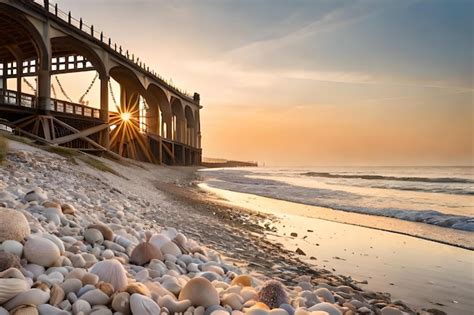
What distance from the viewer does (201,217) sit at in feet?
23.2

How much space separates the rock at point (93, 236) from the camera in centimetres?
333

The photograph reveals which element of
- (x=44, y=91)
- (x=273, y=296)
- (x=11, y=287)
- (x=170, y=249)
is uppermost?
(x=44, y=91)

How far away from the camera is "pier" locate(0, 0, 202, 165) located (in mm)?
18875

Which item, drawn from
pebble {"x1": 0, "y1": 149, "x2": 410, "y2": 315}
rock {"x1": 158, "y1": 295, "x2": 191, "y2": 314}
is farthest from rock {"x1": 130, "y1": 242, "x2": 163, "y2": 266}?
rock {"x1": 158, "y1": 295, "x2": 191, "y2": 314}

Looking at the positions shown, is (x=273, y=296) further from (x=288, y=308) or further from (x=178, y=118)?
(x=178, y=118)

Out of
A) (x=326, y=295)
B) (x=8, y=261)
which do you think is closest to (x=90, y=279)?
(x=8, y=261)

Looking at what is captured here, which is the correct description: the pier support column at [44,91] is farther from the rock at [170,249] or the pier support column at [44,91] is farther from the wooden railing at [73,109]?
the rock at [170,249]

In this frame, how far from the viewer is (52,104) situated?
2048 cm

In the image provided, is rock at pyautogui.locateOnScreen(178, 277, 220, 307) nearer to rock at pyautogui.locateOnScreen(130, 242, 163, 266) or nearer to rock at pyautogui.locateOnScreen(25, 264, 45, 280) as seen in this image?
rock at pyautogui.locateOnScreen(130, 242, 163, 266)

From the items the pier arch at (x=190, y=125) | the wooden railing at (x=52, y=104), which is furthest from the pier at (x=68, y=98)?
the pier arch at (x=190, y=125)

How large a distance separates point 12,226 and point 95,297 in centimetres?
110

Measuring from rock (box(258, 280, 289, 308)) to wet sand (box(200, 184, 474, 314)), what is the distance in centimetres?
157

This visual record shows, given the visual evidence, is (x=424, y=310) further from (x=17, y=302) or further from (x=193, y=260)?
(x=17, y=302)

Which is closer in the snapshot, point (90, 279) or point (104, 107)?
point (90, 279)
